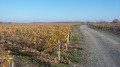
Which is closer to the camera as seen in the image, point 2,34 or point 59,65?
point 59,65

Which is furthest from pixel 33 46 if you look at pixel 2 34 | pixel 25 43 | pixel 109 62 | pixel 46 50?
pixel 109 62

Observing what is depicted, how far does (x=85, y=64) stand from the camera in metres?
6.66

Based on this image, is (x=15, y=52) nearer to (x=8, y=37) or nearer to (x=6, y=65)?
(x=8, y=37)

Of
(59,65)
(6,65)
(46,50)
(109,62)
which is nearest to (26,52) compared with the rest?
(46,50)

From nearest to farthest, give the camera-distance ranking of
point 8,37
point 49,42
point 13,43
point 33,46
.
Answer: point 49,42, point 33,46, point 13,43, point 8,37

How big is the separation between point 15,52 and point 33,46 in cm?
126

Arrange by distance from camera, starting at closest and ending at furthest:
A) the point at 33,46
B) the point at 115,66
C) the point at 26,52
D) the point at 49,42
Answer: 1. the point at 115,66
2. the point at 49,42
3. the point at 26,52
4. the point at 33,46

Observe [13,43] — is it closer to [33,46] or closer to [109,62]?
[33,46]

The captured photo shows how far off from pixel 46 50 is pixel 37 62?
1.53m

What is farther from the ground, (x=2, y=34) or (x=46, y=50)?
(x=2, y=34)

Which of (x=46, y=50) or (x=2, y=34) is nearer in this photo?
(x=46, y=50)

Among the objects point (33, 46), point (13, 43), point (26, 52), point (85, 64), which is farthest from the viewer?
point (13, 43)

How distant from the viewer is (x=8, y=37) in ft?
33.3

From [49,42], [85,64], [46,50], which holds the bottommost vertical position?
[85,64]
